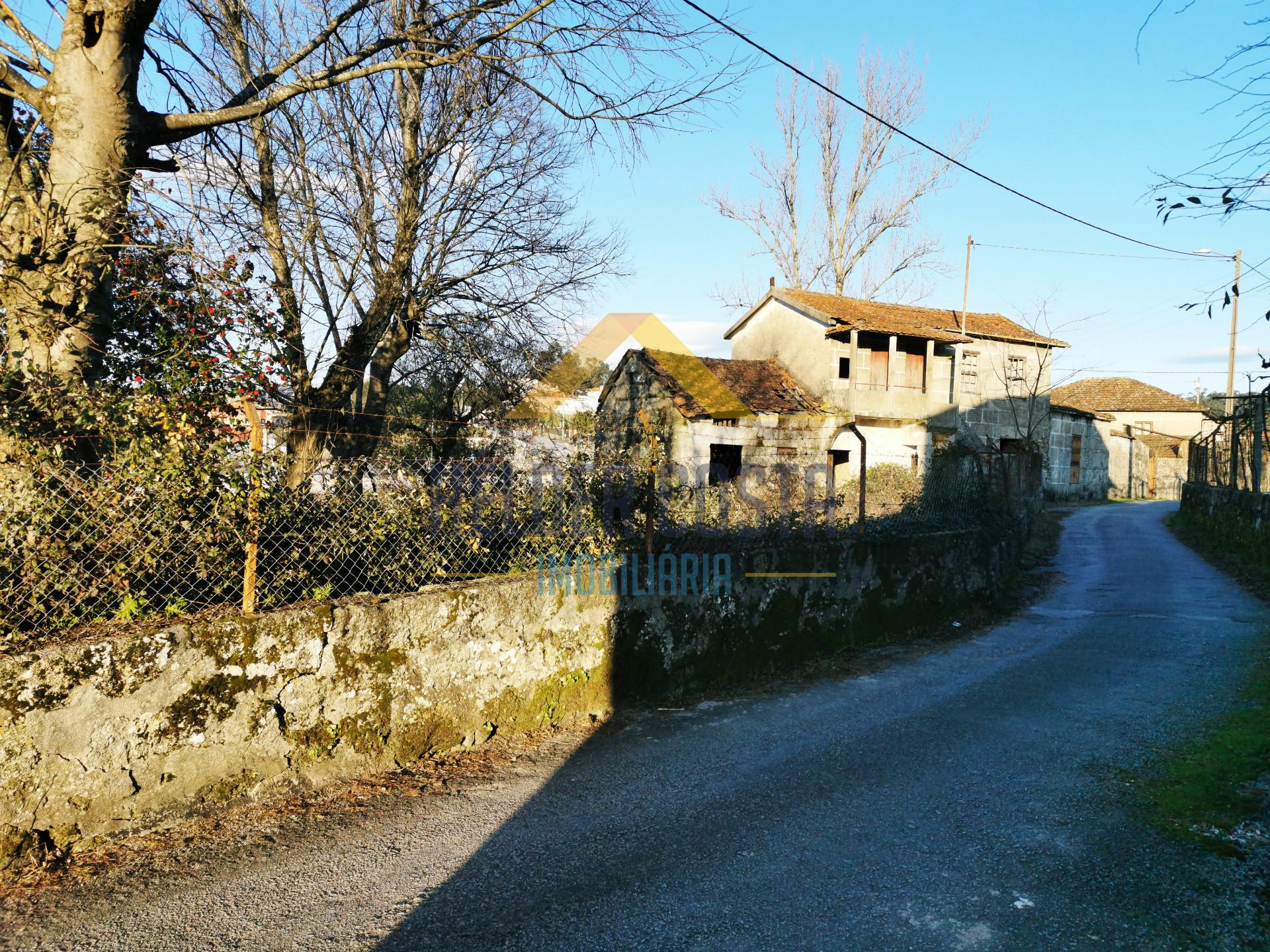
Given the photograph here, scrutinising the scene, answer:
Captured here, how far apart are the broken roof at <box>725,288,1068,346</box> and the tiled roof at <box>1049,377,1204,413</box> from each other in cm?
1035

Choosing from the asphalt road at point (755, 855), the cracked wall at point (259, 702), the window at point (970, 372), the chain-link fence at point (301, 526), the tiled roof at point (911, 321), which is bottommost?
the asphalt road at point (755, 855)

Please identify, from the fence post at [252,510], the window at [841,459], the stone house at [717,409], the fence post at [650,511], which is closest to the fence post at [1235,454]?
the stone house at [717,409]

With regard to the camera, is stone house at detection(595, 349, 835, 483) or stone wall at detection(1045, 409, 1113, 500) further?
stone wall at detection(1045, 409, 1113, 500)

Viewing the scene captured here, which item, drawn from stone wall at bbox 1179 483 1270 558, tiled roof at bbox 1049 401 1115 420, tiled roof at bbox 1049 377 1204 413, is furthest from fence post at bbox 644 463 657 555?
tiled roof at bbox 1049 377 1204 413

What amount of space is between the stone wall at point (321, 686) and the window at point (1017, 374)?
23954 millimetres

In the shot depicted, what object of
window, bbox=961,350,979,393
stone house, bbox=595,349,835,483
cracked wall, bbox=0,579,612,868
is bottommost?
cracked wall, bbox=0,579,612,868

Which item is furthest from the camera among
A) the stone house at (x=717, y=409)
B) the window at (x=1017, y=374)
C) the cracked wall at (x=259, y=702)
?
the window at (x=1017, y=374)

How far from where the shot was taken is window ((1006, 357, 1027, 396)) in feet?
88.5

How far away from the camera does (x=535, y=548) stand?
5.66 meters

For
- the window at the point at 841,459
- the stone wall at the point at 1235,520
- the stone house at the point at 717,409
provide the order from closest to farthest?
the stone wall at the point at 1235,520, the stone house at the point at 717,409, the window at the point at 841,459

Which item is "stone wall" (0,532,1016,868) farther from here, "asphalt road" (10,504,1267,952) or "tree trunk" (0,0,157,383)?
"tree trunk" (0,0,157,383)

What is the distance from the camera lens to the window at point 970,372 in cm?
2619

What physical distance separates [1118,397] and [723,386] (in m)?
27.4

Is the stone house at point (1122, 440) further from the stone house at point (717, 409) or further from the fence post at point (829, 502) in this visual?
the fence post at point (829, 502)
